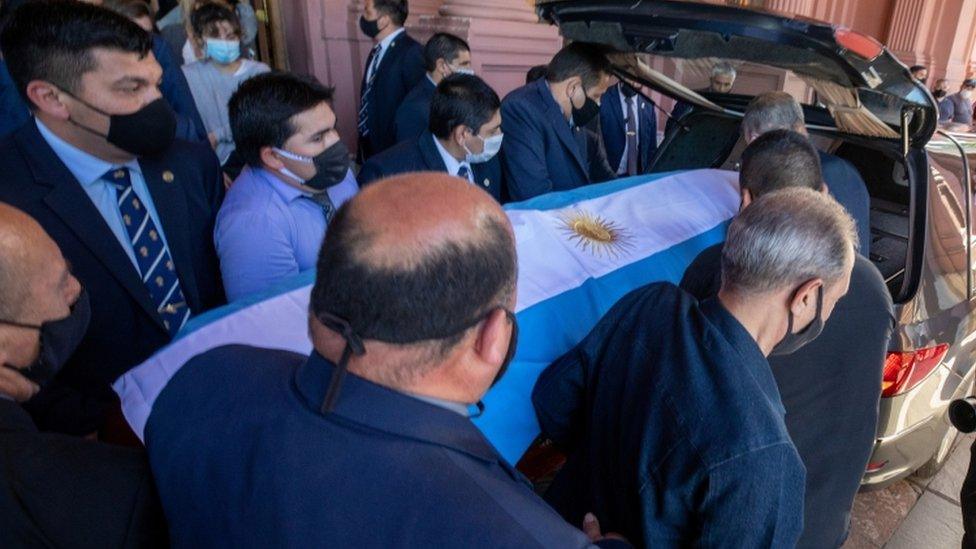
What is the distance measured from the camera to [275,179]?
183 cm

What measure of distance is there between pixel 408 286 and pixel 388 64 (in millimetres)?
3630

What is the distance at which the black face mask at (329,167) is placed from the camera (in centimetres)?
185

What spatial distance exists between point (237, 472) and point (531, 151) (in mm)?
2450

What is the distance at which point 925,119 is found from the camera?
80.8 inches

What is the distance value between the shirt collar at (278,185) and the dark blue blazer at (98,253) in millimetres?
252

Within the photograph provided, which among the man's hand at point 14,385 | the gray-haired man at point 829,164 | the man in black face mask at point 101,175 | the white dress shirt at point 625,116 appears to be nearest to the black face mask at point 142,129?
the man in black face mask at point 101,175

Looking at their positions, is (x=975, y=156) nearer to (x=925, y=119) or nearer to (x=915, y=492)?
(x=925, y=119)

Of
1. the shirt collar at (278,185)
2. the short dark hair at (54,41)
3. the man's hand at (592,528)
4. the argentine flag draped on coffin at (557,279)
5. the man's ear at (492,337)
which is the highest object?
the short dark hair at (54,41)

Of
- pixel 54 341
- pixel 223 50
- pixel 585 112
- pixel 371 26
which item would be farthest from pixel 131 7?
pixel 54 341

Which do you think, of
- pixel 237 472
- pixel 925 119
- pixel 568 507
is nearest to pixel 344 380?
pixel 237 472

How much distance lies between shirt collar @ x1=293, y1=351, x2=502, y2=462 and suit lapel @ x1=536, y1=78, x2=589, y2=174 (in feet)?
8.34

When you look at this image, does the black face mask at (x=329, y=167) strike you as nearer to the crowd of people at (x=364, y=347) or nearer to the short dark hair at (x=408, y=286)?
the crowd of people at (x=364, y=347)

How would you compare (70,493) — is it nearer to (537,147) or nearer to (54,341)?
(54,341)

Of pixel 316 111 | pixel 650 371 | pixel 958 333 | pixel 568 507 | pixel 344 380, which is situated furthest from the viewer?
pixel 958 333
